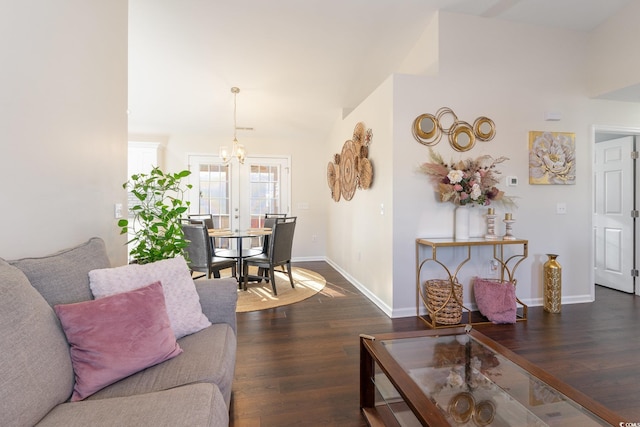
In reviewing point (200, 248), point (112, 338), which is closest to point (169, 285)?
point (112, 338)

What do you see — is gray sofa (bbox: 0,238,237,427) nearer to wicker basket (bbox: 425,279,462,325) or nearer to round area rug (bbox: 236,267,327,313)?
round area rug (bbox: 236,267,327,313)

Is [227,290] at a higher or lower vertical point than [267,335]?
higher

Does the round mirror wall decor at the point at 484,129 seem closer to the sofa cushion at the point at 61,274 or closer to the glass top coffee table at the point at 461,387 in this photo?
the glass top coffee table at the point at 461,387

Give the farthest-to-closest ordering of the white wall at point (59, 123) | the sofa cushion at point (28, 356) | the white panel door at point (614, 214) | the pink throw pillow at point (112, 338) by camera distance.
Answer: the white panel door at point (614, 214)
the white wall at point (59, 123)
the pink throw pillow at point (112, 338)
the sofa cushion at point (28, 356)

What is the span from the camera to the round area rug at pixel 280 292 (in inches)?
132

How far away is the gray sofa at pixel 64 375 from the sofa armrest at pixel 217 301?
28 cm

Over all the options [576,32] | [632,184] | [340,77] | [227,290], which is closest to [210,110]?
[340,77]

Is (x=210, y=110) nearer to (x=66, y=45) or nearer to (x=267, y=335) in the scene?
(x=66, y=45)

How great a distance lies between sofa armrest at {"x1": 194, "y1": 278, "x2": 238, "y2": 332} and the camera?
1.67 metres

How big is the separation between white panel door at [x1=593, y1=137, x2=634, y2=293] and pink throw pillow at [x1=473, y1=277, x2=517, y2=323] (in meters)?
2.21

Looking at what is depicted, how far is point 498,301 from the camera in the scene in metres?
2.85

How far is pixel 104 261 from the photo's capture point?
1597 millimetres

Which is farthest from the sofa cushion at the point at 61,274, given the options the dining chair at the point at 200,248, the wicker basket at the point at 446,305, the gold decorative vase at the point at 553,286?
the gold decorative vase at the point at 553,286

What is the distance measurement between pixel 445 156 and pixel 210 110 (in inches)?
146
